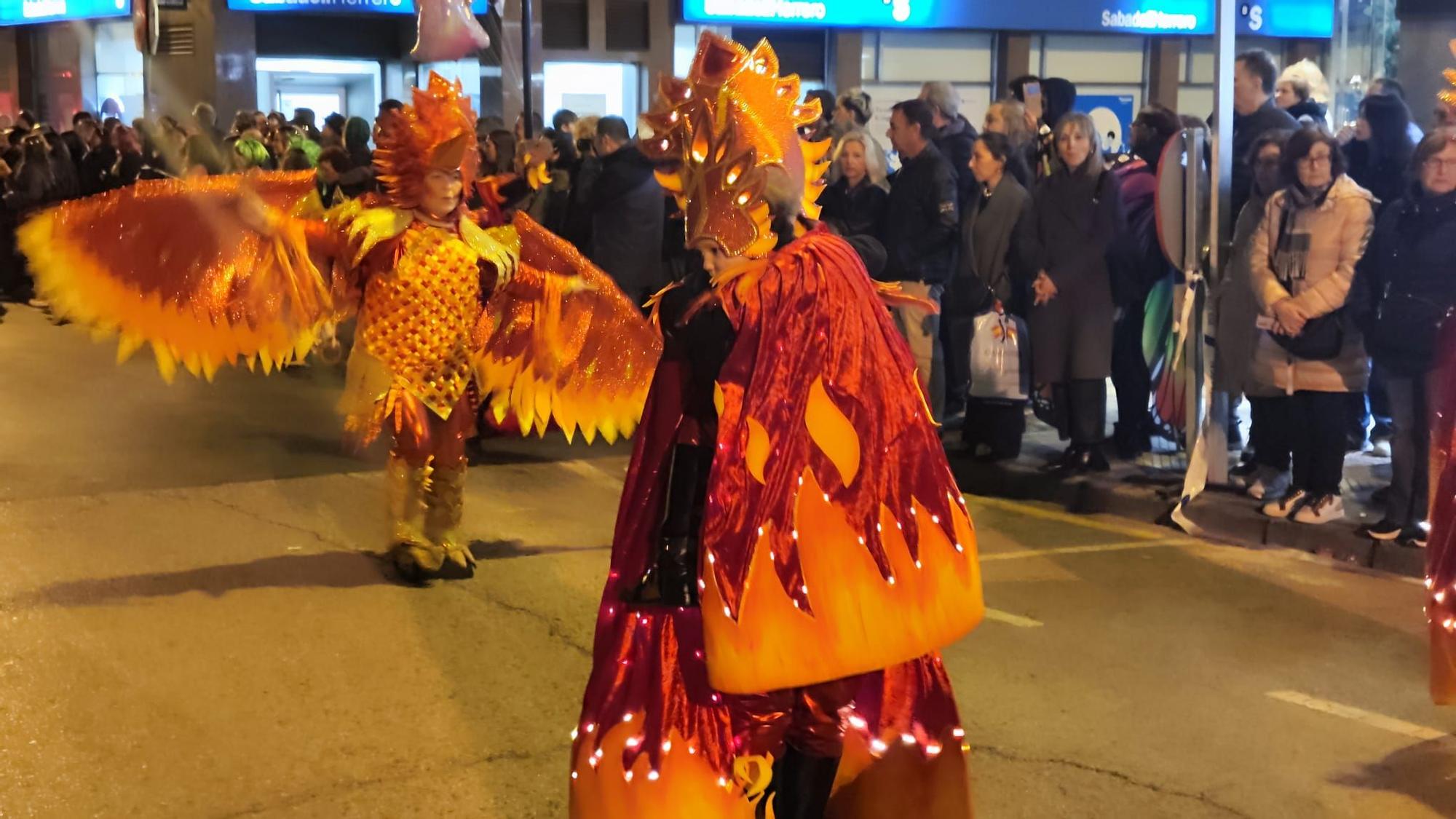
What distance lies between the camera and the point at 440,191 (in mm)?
5973

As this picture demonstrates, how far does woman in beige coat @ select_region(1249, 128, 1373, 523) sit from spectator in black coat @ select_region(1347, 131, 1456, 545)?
12 cm

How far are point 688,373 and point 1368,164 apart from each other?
6497 mm

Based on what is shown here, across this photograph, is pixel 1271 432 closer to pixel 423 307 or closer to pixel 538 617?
pixel 538 617

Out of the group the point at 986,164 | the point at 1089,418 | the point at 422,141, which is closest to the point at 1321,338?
the point at 1089,418

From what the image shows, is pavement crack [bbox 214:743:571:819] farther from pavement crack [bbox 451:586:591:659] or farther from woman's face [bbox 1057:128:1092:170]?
woman's face [bbox 1057:128:1092:170]

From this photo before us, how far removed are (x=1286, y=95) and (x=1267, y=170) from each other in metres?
1.67

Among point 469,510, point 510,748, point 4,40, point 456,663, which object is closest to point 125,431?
point 469,510

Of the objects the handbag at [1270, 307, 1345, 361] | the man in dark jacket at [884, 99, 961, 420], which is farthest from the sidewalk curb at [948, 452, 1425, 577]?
the handbag at [1270, 307, 1345, 361]

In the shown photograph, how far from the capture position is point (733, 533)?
2.99 m

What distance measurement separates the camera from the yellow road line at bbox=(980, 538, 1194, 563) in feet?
23.5

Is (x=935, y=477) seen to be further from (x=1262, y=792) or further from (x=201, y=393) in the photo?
(x=201, y=393)

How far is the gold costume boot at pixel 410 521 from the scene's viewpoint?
6.29 m

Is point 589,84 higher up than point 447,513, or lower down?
higher up

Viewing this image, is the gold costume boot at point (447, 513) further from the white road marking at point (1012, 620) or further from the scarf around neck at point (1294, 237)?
the scarf around neck at point (1294, 237)
